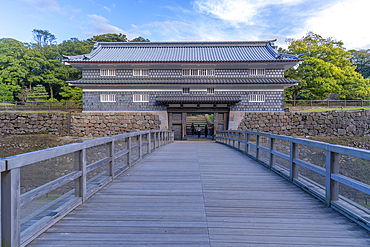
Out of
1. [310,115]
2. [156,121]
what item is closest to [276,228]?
[156,121]

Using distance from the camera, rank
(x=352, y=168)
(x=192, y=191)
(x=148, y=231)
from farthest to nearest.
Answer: (x=192, y=191)
(x=352, y=168)
(x=148, y=231)

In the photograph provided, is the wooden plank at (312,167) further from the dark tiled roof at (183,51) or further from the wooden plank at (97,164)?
the dark tiled roof at (183,51)

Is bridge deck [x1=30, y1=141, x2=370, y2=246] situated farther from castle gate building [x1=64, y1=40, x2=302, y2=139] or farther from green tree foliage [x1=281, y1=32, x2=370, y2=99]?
green tree foliage [x1=281, y1=32, x2=370, y2=99]

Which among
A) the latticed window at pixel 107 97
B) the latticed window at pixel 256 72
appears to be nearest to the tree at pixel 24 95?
the latticed window at pixel 107 97

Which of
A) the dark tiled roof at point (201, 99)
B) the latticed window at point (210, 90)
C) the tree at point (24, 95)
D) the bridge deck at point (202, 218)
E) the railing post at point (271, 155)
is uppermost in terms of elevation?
the tree at point (24, 95)

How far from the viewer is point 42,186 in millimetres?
2414

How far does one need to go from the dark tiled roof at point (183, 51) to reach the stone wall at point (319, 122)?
605 cm

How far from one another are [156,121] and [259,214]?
768 inches

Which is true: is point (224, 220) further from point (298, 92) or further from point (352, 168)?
point (298, 92)

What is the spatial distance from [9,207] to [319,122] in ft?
83.2

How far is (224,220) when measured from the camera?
2.77 metres

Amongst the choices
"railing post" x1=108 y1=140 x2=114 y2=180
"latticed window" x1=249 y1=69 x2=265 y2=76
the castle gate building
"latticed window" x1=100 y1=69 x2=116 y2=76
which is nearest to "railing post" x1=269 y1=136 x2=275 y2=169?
"railing post" x1=108 y1=140 x2=114 y2=180

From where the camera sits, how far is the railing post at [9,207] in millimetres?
1875

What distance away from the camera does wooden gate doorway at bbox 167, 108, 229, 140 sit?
72.0ft
